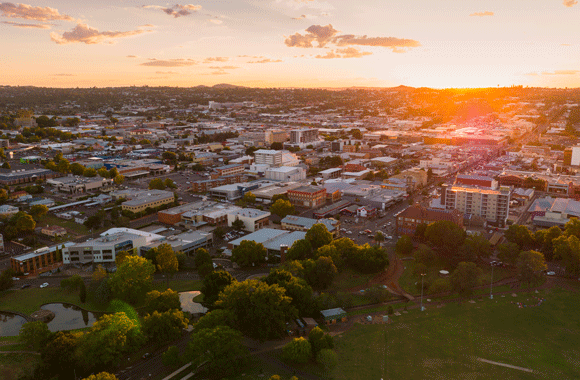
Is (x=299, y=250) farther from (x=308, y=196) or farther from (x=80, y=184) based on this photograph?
(x=80, y=184)

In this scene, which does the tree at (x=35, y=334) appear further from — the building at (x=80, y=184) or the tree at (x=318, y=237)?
the building at (x=80, y=184)

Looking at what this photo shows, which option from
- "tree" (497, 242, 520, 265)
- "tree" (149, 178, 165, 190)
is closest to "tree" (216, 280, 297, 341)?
"tree" (497, 242, 520, 265)

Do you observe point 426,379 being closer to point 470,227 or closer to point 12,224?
point 470,227

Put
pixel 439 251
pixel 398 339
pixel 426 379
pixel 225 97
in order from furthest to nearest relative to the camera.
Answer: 1. pixel 225 97
2. pixel 439 251
3. pixel 398 339
4. pixel 426 379

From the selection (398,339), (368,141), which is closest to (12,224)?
(398,339)

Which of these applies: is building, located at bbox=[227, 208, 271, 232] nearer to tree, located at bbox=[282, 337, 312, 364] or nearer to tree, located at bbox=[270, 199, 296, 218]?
tree, located at bbox=[270, 199, 296, 218]

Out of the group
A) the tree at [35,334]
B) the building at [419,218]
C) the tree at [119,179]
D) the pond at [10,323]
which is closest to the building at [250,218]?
the building at [419,218]
